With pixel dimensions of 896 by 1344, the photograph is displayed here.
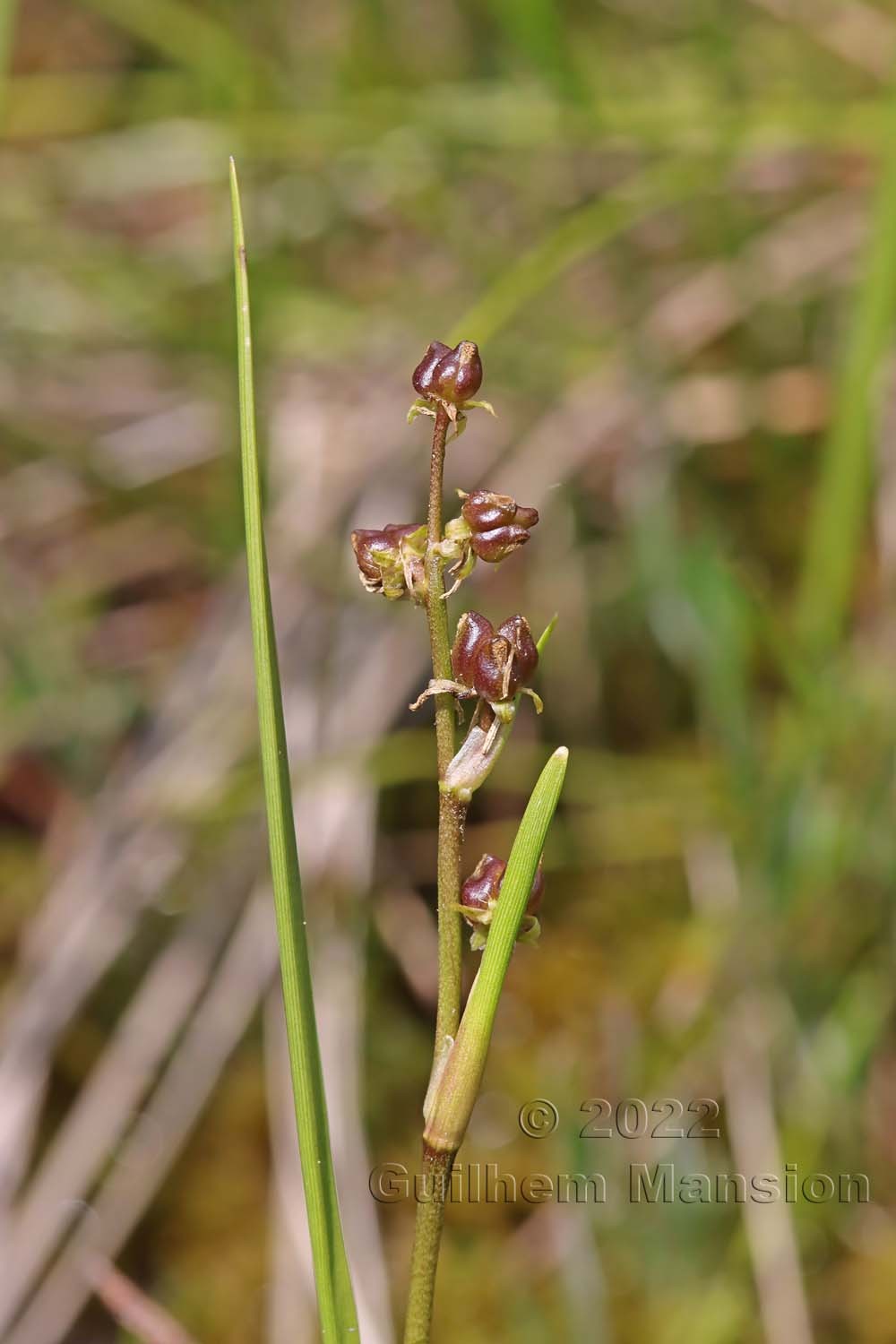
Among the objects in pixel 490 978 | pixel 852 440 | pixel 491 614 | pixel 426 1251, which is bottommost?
pixel 491 614

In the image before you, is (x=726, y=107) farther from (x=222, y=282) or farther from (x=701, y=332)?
(x=222, y=282)

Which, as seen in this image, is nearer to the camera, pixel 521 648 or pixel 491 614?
pixel 521 648

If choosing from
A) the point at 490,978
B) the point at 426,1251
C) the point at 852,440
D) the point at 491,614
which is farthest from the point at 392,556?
the point at 491,614

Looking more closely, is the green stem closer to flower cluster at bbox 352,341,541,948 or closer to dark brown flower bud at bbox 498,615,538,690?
flower cluster at bbox 352,341,541,948

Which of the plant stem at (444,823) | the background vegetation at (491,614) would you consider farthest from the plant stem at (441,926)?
the background vegetation at (491,614)

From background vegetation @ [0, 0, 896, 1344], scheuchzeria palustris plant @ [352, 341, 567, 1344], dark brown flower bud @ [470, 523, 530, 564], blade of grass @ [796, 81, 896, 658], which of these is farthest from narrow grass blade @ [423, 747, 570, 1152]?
blade of grass @ [796, 81, 896, 658]

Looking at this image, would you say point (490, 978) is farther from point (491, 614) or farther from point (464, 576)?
point (491, 614)
